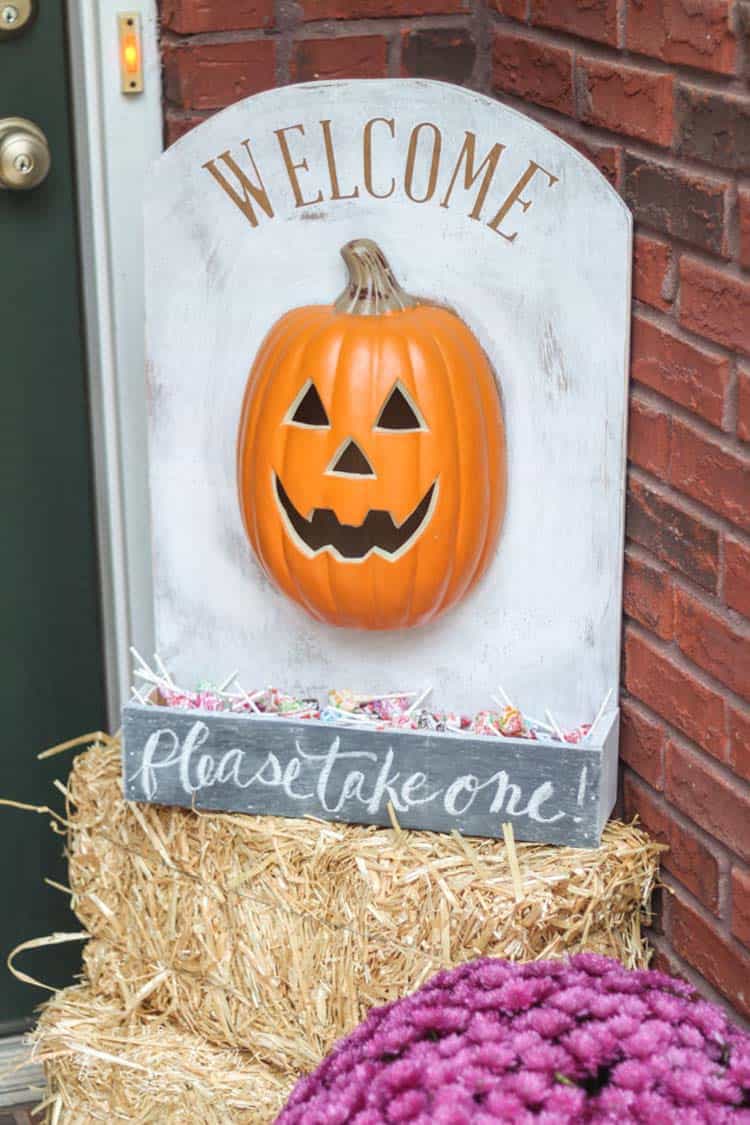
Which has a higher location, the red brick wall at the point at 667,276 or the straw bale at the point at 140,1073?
the red brick wall at the point at 667,276

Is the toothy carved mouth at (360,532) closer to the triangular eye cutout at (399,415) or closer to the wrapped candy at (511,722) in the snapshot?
the triangular eye cutout at (399,415)

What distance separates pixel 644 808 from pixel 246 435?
26.9 inches

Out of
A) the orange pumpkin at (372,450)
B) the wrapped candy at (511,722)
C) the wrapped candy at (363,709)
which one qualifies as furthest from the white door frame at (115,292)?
the wrapped candy at (511,722)

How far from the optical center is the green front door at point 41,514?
2213 millimetres

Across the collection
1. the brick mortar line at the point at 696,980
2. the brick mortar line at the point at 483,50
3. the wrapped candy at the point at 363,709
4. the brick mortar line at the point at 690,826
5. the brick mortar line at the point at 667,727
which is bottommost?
the brick mortar line at the point at 696,980

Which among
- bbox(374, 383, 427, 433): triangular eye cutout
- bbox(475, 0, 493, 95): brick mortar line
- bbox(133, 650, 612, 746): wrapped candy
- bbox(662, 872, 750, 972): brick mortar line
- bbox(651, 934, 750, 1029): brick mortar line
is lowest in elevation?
bbox(651, 934, 750, 1029): brick mortar line

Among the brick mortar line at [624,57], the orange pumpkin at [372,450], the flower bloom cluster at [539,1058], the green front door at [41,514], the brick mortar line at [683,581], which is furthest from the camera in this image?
the green front door at [41,514]

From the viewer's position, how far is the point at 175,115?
215cm

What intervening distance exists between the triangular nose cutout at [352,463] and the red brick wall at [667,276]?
0.33m

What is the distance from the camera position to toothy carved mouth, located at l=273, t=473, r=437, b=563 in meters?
1.88

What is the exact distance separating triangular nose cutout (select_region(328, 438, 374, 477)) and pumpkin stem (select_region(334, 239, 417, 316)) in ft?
0.54

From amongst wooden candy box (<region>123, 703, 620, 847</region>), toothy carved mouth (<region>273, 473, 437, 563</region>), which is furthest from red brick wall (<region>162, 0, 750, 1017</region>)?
toothy carved mouth (<region>273, 473, 437, 563</region>)

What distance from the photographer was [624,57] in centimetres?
180

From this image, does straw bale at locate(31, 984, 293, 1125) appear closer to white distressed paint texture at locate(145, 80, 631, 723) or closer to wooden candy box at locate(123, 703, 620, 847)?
wooden candy box at locate(123, 703, 620, 847)
